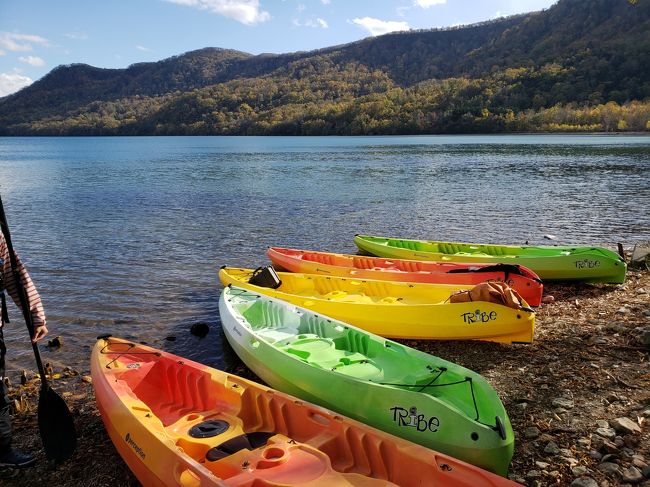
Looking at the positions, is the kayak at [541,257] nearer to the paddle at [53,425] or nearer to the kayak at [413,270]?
the kayak at [413,270]

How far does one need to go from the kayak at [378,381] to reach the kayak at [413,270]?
10.4 feet

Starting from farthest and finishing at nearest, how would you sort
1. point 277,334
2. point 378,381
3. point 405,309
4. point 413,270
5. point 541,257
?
point 413,270 → point 541,257 → point 405,309 → point 277,334 → point 378,381

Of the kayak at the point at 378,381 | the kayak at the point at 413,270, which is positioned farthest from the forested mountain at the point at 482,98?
the kayak at the point at 378,381

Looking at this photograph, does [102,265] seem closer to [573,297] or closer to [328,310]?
[328,310]

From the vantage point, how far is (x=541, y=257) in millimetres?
12242

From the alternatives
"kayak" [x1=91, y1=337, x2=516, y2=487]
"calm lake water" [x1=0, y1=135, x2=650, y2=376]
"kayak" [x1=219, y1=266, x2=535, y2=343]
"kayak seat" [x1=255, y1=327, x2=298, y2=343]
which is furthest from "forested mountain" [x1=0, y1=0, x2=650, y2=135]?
"kayak" [x1=91, y1=337, x2=516, y2=487]

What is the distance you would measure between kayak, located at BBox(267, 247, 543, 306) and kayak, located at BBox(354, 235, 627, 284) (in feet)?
4.46

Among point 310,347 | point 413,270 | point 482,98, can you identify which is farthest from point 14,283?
point 482,98

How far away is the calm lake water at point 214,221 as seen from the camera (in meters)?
11.7

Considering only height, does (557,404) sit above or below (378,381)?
below

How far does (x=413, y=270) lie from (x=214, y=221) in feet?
43.2

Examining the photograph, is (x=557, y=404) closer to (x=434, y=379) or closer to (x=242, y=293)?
(x=434, y=379)

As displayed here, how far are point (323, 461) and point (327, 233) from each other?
1598 centimetres

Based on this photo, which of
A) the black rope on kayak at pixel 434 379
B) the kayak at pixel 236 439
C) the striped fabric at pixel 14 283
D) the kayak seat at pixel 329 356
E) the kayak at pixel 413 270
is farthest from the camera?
the kayak at pixel 413 270
